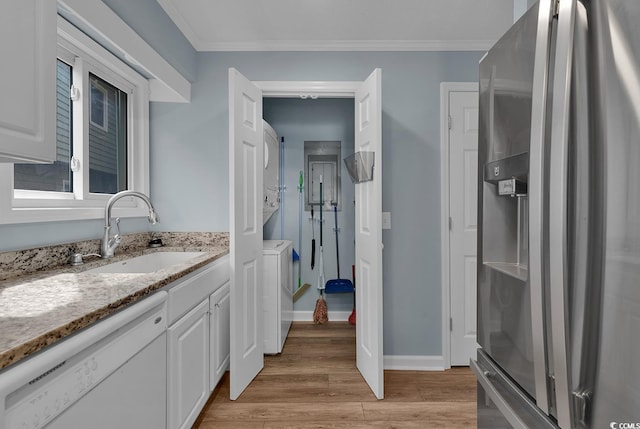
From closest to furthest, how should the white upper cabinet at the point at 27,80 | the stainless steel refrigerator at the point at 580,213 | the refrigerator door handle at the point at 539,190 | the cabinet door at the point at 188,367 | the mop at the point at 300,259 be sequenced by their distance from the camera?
the stainless steel refrigerator at the point at 580,213 → the refrigerator door handle at the point at 539,190 → the white upper cabinet at the point at 27,80 → the cabinet door at the point at 188,367 → the mop at the point at 300,259

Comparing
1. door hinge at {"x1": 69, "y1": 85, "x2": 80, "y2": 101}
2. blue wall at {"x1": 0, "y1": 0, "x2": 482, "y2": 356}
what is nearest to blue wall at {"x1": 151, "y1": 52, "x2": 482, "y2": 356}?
blue wall at {"x1": 0, "y1": 0, "x2": 482, "y2": 356}

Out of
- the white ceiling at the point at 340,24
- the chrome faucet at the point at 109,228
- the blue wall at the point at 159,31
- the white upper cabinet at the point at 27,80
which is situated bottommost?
the chrome faucet at the point at 109,228

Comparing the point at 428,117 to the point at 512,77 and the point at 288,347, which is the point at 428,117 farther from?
the point at 288,347

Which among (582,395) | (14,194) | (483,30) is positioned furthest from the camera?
(483,30)

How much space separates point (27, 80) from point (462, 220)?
254cm

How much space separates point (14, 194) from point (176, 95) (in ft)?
4.18

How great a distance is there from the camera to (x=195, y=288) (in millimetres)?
1667

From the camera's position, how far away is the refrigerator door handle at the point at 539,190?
2.10 feet

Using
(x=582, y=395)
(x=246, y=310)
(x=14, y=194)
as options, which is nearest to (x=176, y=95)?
(x=14, y=194)

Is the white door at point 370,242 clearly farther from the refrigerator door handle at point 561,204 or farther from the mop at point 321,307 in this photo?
the refrigerator door handle at point 561,204

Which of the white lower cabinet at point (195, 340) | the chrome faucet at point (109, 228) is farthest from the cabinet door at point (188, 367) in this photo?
the chrome faucet at point (109, 228)

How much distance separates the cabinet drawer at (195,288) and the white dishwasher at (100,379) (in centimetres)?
10

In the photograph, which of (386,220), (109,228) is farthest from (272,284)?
(109,228)

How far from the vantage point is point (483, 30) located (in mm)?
2338
